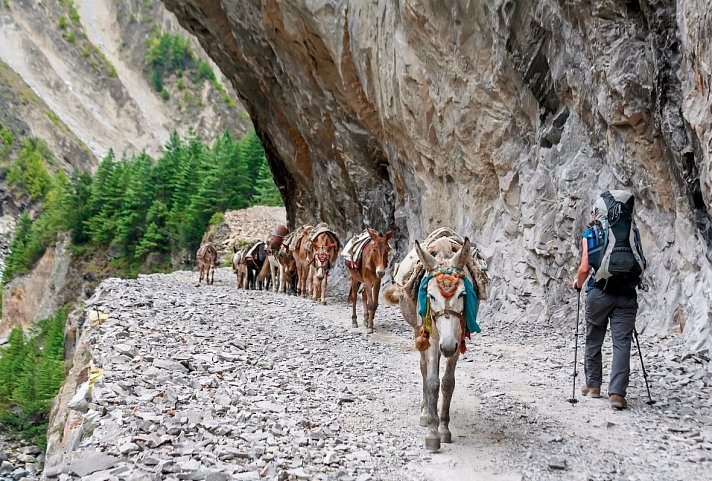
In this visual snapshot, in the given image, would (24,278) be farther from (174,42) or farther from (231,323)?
(174,42)

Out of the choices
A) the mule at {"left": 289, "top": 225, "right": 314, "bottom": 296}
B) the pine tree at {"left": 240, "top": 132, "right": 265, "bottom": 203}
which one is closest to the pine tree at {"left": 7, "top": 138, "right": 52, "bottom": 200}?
the pine tree at {"left": 240, "top": 132, "right": 265, "bottom": 203}

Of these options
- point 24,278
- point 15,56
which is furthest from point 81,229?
point 15,56

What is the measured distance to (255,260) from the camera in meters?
24.5

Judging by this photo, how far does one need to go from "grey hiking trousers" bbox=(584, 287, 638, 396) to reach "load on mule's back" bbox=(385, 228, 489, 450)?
4.50ft

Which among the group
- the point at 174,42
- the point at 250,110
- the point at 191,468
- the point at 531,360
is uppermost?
the point at 174,42

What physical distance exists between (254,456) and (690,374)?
4.84 metres

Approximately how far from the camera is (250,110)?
3144 cm

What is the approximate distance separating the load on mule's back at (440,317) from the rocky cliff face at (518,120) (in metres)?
3.78

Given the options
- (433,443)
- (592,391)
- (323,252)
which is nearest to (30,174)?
(323,252)

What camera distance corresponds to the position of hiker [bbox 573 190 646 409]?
6477 millimetres

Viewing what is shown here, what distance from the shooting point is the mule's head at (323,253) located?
17.9 metres

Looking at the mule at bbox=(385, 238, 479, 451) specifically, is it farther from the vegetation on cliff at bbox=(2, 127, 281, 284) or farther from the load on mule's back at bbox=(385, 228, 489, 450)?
the vegetation on cliff at bbox=(2, 127, 281, 284)

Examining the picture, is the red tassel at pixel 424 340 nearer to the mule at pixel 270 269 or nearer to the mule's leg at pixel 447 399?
the mule's leg at pixel 447 399

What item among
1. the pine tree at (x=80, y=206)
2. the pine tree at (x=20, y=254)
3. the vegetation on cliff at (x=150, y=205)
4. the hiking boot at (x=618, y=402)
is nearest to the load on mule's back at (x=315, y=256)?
the hiking boot at (x=618, y=402)
